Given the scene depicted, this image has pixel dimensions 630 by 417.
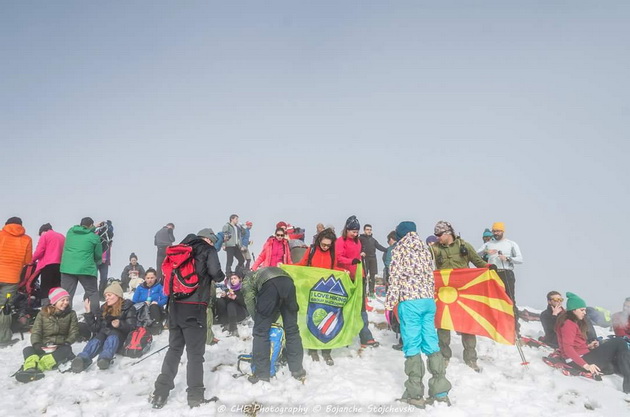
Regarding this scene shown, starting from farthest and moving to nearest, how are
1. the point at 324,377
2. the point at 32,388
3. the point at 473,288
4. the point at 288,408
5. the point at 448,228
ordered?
the point at 473,288
the point at 448,228
the point at 324,377
the point at 32,388
the point at 288,408

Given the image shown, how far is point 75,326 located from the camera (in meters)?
7.30

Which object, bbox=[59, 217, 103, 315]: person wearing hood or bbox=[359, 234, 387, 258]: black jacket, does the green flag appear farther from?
bbox=[359, 234, 387, 258]: black jacket

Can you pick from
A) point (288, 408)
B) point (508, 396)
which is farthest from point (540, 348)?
point (288, 408)

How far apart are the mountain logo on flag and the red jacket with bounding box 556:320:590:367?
4.55m

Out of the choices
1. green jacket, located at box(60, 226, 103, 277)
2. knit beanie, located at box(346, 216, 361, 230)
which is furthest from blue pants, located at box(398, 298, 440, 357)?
green jacket, located at box(60, 226, 103, 277)

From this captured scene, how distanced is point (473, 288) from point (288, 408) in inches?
183

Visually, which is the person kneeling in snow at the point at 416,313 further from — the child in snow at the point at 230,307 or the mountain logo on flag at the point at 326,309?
the child in snow at the point at 230,307

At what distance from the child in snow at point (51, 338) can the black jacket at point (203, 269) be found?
10.3 feet

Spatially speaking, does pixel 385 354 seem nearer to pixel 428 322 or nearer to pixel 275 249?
pixel 428 322

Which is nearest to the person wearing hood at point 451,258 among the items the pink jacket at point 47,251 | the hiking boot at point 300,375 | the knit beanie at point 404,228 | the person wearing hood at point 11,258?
the knit beanie at point 404,228

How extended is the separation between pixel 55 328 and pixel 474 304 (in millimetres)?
8511

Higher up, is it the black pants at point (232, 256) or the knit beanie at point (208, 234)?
the knit beanie at point (208, 234)

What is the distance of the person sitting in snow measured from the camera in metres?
7.68

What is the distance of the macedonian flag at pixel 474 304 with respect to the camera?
288 inches
